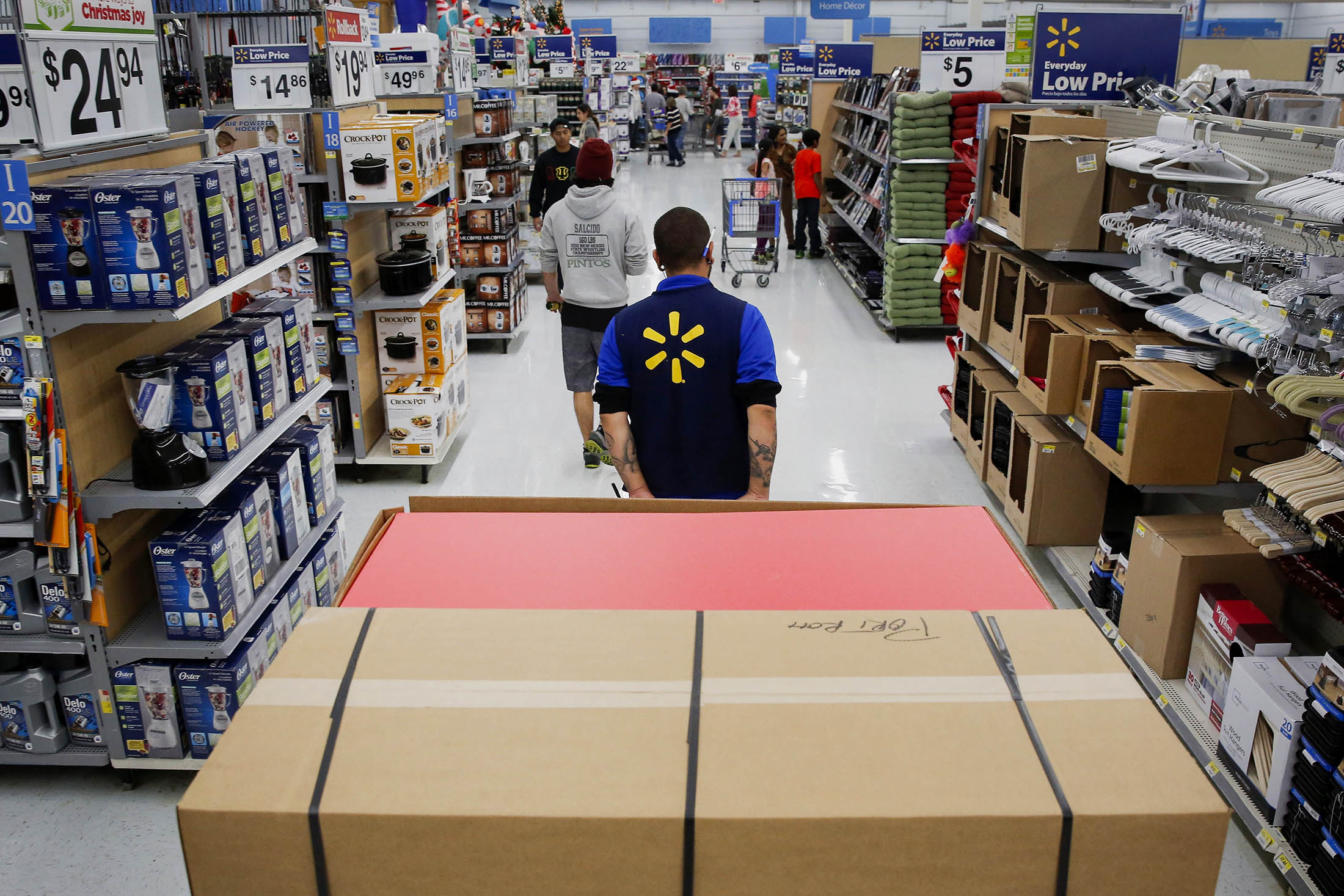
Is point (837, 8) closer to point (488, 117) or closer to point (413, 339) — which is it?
point (488, 117)

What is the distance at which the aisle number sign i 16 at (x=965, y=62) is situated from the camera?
7.88 m

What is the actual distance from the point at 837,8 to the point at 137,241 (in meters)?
25.9

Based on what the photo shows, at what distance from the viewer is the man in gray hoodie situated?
5.24m

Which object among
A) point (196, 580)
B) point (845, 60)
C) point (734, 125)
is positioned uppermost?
point (845, 60)

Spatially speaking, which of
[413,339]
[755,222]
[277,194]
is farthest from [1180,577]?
[755,222]

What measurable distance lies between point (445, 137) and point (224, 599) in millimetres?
4095

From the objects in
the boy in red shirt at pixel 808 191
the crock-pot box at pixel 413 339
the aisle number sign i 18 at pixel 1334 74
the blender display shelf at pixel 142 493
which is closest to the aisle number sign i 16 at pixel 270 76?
the crock-pot box at pixel 413 339

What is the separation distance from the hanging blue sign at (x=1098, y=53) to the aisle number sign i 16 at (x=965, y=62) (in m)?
2.12

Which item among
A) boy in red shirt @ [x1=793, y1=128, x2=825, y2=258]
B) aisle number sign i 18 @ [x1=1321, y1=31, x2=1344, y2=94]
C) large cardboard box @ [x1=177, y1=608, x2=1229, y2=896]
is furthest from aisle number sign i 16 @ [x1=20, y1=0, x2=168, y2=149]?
boy in red shirt @ [x1=793, y1=128, x2=825, y2=258]

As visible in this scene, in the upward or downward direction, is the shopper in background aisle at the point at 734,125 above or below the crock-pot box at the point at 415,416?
above

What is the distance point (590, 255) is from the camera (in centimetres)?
529

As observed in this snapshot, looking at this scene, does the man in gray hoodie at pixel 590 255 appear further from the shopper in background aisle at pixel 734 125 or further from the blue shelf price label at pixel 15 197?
the shopper in background aisle at pixel 734 125

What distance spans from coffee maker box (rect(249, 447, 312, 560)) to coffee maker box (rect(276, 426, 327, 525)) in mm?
31

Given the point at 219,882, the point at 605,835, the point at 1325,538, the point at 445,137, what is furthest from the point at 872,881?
the point at 445,137
